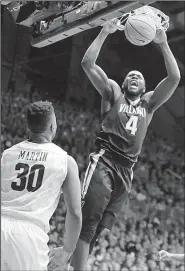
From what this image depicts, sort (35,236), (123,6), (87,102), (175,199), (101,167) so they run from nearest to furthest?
1. (35,236)
2. (123,6)
3. (101,167)
4. (87,102)
5. (175,199)

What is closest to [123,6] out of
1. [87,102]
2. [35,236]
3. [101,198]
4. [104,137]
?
[104,137]

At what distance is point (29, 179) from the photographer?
3.27 m

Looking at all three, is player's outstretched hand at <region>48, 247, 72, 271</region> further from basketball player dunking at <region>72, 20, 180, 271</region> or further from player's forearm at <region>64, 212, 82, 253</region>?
basketball player dunking at <region>72, 20, 180, 271</region>

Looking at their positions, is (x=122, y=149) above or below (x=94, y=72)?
below

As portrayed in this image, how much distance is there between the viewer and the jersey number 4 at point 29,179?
3260 mm

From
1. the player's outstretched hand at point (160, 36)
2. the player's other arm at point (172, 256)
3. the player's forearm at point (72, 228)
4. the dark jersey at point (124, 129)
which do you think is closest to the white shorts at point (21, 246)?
the player's forearm at point (72, 228)

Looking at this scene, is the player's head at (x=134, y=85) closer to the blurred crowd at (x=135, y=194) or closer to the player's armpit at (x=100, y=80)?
the player's armpit at (x=100, y=80)

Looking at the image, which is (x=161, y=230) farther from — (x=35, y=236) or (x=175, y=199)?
(x=35, y=236)

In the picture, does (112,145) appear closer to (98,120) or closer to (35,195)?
(35,195)

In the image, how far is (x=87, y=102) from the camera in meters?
8.42

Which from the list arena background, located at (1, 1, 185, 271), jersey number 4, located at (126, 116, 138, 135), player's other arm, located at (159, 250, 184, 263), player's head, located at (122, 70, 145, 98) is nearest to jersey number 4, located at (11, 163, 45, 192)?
player's other arm, located at (159, 250, 184, 263)

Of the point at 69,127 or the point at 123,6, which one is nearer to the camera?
the point at 123,6

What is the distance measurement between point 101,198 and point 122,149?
17.5 inches

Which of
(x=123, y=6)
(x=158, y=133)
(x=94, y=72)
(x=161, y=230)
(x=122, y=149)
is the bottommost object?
(x=161, y=230)
